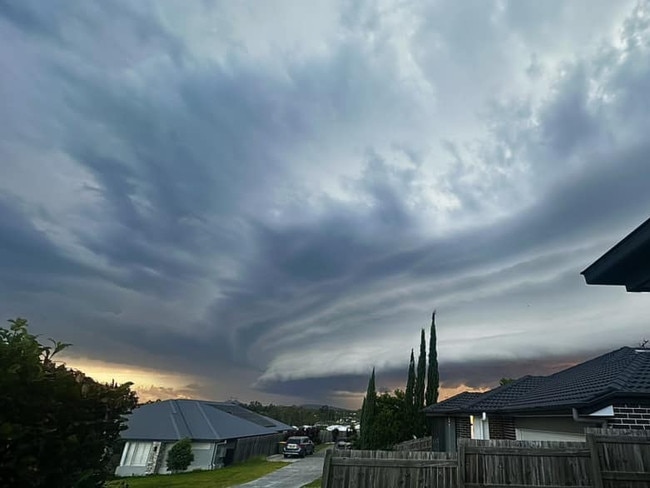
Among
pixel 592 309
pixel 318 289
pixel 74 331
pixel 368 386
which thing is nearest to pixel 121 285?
pixel 74 331

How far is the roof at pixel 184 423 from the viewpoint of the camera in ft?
87.1

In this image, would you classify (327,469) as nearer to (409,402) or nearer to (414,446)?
(414,446)

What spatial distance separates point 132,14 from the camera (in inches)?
327

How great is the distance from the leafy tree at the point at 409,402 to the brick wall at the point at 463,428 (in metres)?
8.91

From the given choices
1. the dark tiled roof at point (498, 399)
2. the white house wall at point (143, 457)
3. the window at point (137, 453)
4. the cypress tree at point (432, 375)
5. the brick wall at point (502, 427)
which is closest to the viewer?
the brick wall at point (502, 427)

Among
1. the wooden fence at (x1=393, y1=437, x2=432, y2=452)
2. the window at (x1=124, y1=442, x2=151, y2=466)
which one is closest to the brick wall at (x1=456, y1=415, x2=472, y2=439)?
the wooden fence at (x1=393, y1=437, x2=432, y2=452)

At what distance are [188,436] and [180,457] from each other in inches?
65.9

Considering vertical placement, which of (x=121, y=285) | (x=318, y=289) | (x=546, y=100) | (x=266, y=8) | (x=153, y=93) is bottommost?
(x=121, y=285)

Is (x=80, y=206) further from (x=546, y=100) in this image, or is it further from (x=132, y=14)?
(x=546, y=100)

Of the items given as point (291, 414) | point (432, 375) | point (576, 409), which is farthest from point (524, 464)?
point (291, 414)

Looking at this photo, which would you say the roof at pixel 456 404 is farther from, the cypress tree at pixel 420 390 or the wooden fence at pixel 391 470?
the wooden fence at pixel 391 470

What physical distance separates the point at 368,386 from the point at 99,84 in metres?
23.5

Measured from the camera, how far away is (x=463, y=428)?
16312mm

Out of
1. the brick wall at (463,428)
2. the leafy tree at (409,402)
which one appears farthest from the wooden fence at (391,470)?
the leafy tree at (409,402)
